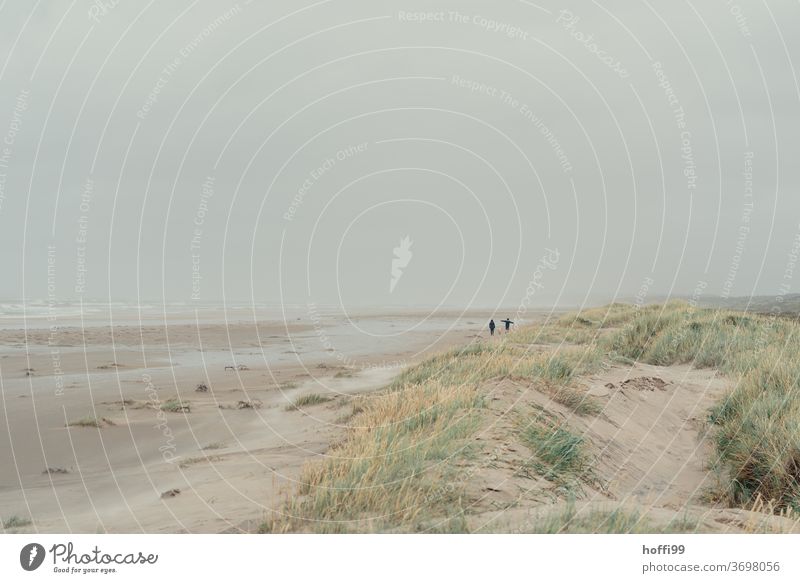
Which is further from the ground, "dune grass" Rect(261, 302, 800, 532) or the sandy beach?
"dune grass" Rect(261, 302, 800, 532)

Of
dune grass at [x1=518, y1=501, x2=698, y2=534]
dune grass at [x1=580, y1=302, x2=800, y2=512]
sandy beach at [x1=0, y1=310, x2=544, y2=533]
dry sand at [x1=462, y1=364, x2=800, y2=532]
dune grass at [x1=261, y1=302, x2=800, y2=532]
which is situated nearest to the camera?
dune grass at [x1=518, y1=501, x2=698, y2=534]

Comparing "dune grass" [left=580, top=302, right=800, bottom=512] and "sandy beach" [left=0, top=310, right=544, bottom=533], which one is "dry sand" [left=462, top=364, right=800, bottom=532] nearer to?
"dune grass" [left=580, top=302, right=800, bottom=512]

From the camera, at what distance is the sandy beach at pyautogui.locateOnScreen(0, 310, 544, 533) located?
786 cm

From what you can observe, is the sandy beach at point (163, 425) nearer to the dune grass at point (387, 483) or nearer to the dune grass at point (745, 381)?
the dune grass at point (387, 483)

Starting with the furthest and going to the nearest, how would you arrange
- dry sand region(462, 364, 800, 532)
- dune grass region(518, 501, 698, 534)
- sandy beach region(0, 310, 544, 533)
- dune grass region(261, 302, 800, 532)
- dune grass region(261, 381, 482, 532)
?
1. sandy beach region(0, 310, 544, 533)
2. dry sand region(462, 364, 800, 532)
3. dune grass region(261, 302, 800, 532)
4. dune grass region(261, 381, 482, 532)
5. dune grass region(518, 501, 698, 534)

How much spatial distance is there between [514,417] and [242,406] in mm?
8198

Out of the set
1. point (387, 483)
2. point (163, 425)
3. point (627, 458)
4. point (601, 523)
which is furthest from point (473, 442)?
point (163, 425)

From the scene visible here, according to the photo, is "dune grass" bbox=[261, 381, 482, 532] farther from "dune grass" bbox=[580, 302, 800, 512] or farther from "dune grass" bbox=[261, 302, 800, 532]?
"dune grass" bbox=[580, 302, 800, 512]

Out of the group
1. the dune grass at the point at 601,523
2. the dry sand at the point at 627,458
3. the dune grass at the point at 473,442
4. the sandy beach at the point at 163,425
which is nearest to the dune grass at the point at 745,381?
the dune grass at the point at 473,442

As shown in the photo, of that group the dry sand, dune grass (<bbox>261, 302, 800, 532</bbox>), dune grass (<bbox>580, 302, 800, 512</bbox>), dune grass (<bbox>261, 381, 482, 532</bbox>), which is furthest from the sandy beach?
dune grass (<bbox>580, 302, 800, 512</bbox>)

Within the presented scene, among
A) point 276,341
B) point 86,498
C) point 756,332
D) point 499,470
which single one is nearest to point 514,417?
point 499,470

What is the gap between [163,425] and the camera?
13.5m

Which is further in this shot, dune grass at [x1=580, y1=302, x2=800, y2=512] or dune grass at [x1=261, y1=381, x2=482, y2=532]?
dune grass at [x1=580, y1=302, x2=800, y2=512]

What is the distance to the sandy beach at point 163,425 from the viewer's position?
786cm
